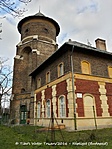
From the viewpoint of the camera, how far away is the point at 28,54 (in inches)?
1057

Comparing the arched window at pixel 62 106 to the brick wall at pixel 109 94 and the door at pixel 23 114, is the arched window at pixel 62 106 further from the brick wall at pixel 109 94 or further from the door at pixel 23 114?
the door at pixel 23 114

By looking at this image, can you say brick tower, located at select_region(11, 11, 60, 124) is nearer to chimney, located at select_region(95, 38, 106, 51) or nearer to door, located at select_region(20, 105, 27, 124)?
door, located at select_region(20, 105, 27, 124)

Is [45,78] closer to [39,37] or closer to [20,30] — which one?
[39,37]

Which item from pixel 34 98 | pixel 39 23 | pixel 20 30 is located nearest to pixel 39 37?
pixel 39 23

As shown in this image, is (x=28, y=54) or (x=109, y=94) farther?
(x=28, y=54)

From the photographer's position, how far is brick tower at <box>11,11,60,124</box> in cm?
2210

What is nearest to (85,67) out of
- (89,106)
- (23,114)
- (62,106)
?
(89,106)

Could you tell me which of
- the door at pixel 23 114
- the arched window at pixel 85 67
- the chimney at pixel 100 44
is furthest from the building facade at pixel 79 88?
the door at pixel 23 114

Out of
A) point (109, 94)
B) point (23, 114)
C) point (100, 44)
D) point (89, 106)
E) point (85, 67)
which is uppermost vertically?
point (100, 44)

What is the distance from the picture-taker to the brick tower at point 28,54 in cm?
2210

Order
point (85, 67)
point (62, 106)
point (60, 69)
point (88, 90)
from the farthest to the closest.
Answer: point (60, 69) < point (85, 67) < point (62, 106) < point (88, 90)

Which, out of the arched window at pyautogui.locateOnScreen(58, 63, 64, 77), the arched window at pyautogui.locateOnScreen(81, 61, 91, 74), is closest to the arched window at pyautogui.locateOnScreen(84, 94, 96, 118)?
the arched window at pyautogui.locateOnScreen(81, 61, 91, 74)

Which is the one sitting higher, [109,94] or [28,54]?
[28,54]

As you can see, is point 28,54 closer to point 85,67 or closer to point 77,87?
point 85,67
